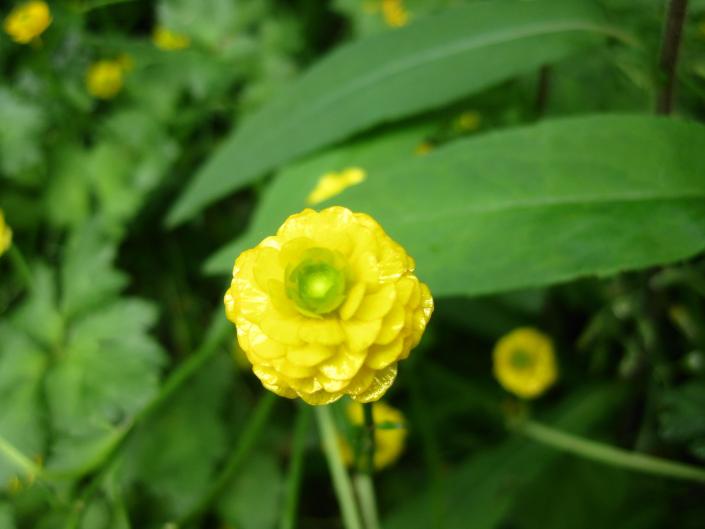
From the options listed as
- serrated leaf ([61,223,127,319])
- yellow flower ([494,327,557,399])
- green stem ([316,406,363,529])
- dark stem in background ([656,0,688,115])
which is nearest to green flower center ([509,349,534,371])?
yellow flower ([494,327,557,399])

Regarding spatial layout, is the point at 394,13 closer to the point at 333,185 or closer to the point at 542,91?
the point at 542,91

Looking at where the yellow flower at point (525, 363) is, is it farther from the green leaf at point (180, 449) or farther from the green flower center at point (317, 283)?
the green flower center at point (317, 283)

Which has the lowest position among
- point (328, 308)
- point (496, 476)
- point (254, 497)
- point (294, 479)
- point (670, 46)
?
point (496, 476)

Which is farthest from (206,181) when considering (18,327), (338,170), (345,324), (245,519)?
(345,324)

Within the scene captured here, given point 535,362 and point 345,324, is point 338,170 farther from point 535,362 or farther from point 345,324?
point 345,324

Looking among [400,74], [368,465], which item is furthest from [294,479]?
[400,74]
